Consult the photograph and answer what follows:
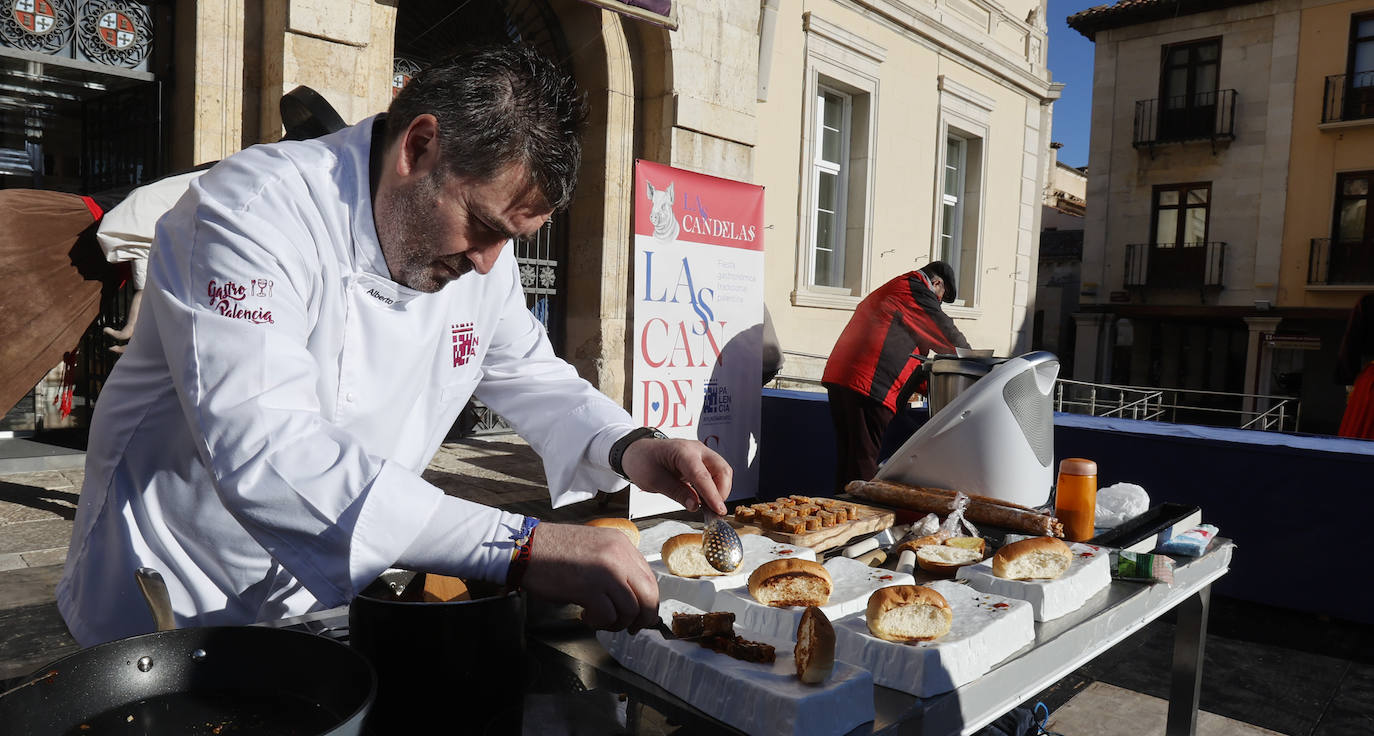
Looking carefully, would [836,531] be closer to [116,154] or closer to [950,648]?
[950,648]

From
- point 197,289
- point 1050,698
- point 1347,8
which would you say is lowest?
point 1050,698

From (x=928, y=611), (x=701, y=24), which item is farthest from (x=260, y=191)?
(x=701, y=24)

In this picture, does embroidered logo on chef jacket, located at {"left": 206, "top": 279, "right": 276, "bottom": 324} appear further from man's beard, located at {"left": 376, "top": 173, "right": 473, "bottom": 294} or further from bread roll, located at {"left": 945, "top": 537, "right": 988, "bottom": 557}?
bread roll, located at {"left": 945, "top": 537, "right": 988, "bottom": 557}

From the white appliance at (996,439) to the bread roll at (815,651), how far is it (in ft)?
5.06

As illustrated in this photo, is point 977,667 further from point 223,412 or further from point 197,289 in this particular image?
point 197,289

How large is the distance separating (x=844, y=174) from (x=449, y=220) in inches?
368

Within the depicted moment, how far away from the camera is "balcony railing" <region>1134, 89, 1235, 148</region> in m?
19.5

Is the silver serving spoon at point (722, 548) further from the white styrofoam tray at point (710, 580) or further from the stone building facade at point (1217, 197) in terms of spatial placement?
the stone building facade at point (1217, 197)

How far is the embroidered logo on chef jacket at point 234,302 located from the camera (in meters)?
1.16

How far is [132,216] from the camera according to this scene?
413 centimetres

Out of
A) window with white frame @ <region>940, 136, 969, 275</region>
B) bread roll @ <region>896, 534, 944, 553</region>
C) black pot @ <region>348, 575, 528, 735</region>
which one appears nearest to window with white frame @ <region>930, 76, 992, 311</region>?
window with white frame @ <region>940, 136, 969, 275</region>

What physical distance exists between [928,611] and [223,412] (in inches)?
41.6

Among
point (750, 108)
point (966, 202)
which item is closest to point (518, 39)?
point (750, 108)

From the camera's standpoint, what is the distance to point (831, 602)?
1448 mm
